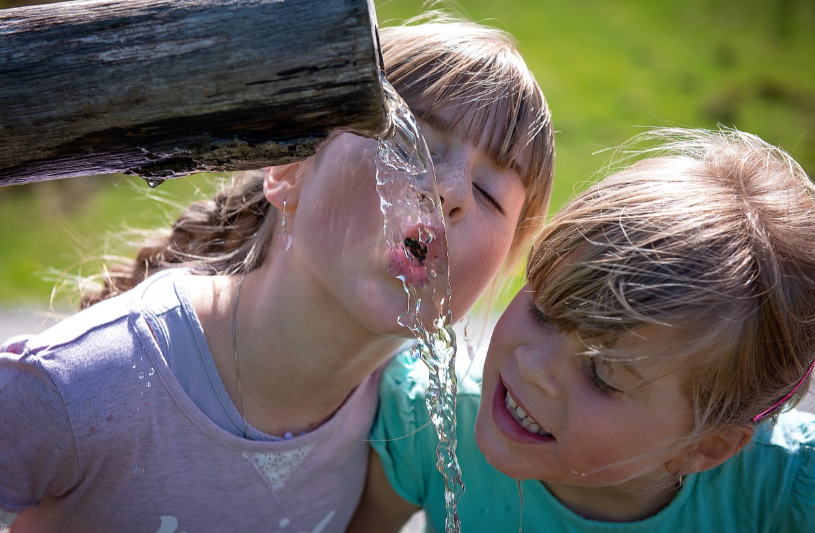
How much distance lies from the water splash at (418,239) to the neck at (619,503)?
455 millimetres

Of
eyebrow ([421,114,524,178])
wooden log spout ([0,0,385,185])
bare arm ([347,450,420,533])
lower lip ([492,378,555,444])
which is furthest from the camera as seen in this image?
bare arm ([347,450,420,533])

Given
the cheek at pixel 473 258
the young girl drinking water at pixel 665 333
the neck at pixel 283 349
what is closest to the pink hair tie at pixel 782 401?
the young girl drinking water at pixel 665 333

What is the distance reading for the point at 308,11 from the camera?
51.5 inches

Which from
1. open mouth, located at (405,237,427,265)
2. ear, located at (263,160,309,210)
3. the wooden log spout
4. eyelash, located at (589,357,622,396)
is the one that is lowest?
eyelash, located at (589,357,622,396)

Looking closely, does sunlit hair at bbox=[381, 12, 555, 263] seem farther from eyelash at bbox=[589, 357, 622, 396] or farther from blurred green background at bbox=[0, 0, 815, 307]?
blurred green background at bbox=[0, 0, 815, 307]

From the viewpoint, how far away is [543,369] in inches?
69.1

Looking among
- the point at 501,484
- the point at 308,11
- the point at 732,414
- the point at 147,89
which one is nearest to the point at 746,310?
the point at 732,414

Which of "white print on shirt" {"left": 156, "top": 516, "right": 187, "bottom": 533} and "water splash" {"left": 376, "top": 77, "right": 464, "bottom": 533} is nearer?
"water splash" {"left": 376, "top": 77, "right": 464, "bottom": 533}

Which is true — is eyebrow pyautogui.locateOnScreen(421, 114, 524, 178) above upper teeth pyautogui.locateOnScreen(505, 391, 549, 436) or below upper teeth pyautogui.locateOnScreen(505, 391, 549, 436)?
above

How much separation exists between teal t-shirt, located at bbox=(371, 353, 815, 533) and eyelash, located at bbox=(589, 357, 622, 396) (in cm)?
63

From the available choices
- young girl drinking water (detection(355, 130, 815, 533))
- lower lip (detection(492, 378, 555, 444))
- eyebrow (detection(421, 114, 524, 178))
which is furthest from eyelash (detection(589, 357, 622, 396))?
eyebrow (detection(421, 114, 524, 178))

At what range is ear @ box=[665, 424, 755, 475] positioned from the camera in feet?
6.06

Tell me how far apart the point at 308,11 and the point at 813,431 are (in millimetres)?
1906

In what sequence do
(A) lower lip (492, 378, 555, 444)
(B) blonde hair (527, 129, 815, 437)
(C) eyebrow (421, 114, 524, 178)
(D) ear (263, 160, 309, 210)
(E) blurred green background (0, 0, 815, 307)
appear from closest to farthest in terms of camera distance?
(B) blonde hair (527, 129, 815, 437) < (A) lower lip (492, 378, 555, 444) < (C) eyebrow (421, 114, 524, 178) < (D) ear (263, 160, 309, 210) < (E) blurred green background (0, 0, 815, 307)
